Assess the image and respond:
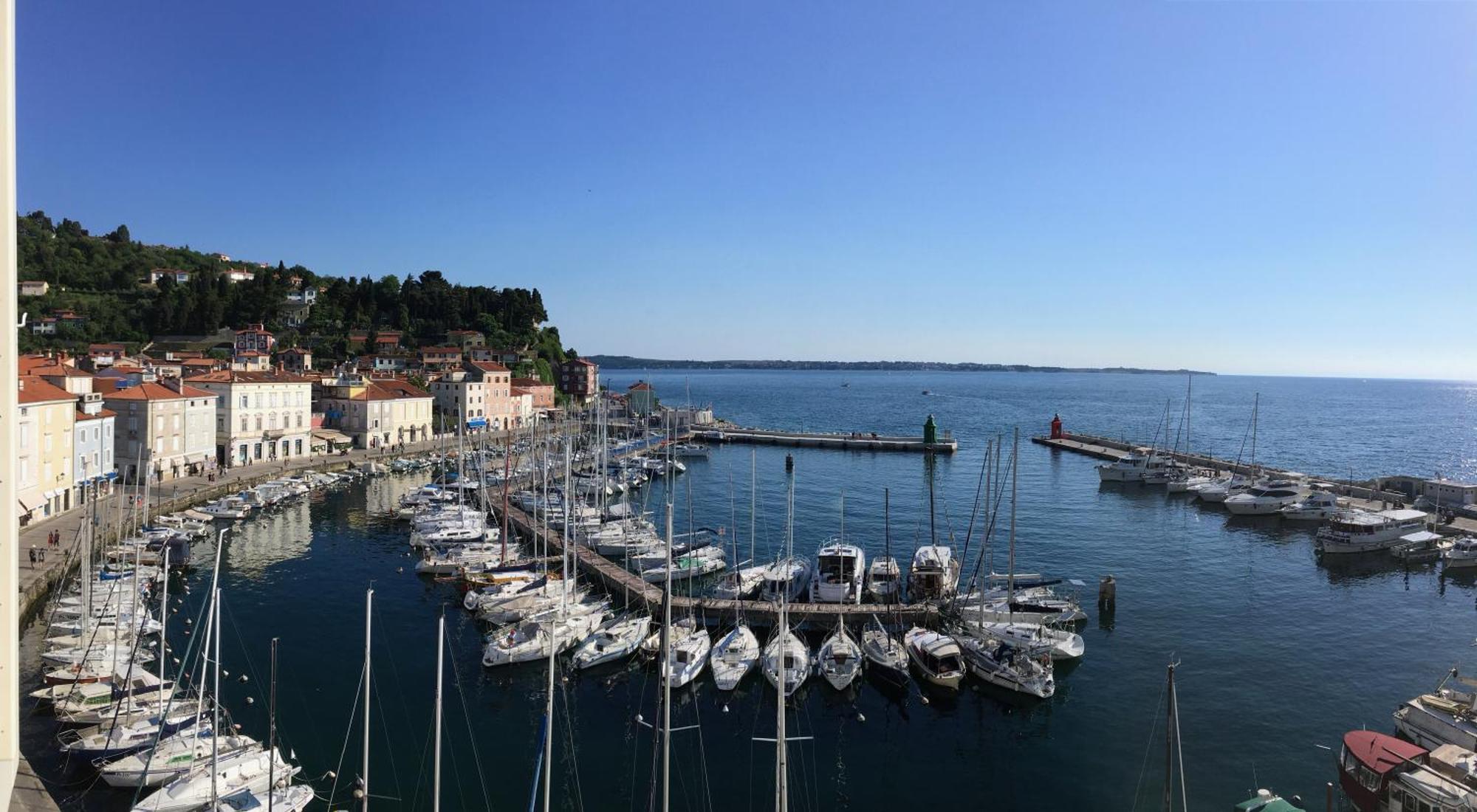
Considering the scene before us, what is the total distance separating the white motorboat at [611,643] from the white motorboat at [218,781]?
7.97 m

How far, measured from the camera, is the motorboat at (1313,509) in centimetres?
4328

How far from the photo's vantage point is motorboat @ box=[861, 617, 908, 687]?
21531 mm

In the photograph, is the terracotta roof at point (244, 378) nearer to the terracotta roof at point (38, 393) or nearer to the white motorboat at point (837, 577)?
the terracotta roof at point (38, 393)

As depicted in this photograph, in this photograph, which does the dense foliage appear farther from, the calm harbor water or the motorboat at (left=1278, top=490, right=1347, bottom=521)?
the motorboat at (left=1278, top=490, right=1347, bottom=521)

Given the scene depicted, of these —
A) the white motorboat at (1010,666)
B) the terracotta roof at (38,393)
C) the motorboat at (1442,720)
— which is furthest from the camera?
the terracotta roof at (38,393)

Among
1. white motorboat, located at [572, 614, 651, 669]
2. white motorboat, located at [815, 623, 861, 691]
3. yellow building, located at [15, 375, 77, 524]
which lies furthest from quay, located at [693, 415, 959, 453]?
yellow building, located at [15, 375, 77, 524]

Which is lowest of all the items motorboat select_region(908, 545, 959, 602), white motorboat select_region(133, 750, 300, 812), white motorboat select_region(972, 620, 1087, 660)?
white motorboat select_region(133, 750, 300, 812)

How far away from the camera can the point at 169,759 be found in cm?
1548

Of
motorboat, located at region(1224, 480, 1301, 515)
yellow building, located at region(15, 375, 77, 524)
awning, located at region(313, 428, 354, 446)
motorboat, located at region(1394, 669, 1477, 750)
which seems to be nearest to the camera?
motorboat, located at region(1394, 669, 1477, 750)

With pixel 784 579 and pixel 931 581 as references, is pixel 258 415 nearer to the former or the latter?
pixel 784 579

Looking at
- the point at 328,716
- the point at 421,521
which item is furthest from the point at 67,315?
the point at 328,716

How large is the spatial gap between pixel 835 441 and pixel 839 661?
183ft

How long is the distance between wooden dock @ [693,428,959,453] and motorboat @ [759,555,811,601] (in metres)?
42.0

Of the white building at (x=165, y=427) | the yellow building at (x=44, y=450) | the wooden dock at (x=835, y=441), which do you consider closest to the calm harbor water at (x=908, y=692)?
the yellow building at (x=44, y=450)
